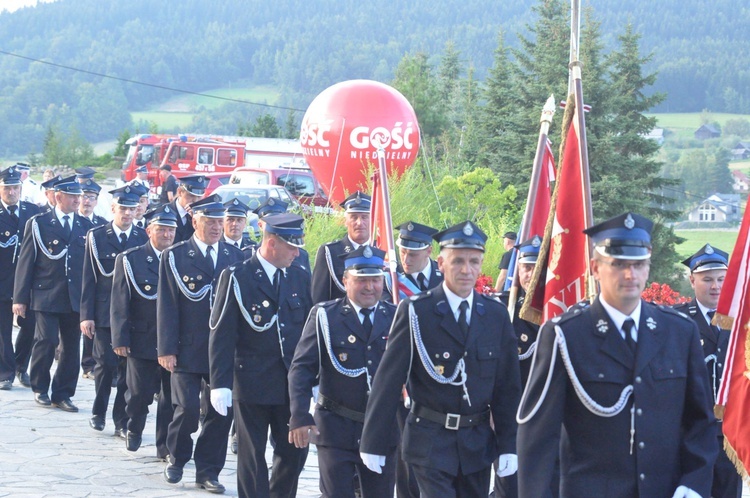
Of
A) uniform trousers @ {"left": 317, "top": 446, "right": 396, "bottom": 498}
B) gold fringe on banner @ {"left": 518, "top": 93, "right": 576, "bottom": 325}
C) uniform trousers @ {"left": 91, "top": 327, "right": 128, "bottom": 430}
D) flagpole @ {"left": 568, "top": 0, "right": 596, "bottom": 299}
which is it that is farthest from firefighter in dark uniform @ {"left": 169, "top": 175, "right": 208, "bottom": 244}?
flagpole @ {"left": 568, "top": 0, "right": 596, "bottom": 299}

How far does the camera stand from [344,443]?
7148mm

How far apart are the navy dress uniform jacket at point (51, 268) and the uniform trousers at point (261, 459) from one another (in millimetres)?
4568

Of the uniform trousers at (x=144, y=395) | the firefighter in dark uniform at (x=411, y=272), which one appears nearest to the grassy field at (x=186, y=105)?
the uniform trousers at (x=144, y=395)

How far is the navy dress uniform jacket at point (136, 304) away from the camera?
34.3 ft

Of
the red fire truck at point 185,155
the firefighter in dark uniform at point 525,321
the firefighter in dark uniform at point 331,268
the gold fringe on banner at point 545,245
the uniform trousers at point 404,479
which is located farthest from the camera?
the red fire truck at point 185,155

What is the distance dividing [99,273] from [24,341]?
2.38m

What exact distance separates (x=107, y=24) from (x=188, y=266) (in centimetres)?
19153

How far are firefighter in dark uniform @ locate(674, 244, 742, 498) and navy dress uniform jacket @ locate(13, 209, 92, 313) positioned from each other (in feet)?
22.4

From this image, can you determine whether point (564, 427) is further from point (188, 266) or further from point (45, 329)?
point (45, 329)

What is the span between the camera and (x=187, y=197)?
13.4 metres

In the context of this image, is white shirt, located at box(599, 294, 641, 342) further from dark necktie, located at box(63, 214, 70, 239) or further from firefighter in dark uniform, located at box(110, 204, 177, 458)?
dark necktie, located at box(63, 214, 70, 239)

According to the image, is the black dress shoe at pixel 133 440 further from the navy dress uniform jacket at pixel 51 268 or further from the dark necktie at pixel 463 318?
the dark necktie at pixel 463 318


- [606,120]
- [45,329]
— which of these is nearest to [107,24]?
[606,120]

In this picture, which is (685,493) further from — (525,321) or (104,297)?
(104,297)
